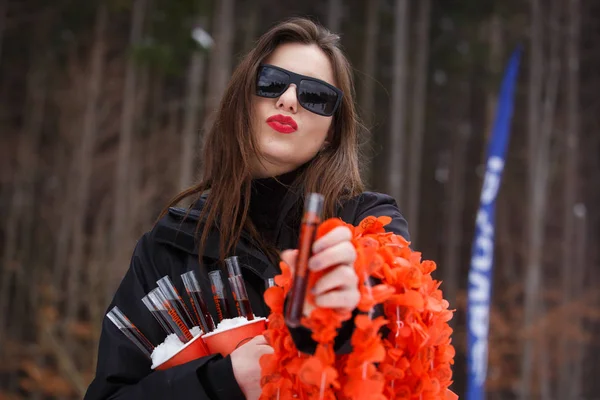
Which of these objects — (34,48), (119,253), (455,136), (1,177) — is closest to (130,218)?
(119,253)

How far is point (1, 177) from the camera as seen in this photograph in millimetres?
12883

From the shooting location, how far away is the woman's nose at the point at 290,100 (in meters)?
1.43

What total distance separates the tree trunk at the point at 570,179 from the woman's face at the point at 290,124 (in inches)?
501

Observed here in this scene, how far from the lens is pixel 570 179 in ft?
44.7

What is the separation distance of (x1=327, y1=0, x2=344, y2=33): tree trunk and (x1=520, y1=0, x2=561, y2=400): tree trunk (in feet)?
13.7

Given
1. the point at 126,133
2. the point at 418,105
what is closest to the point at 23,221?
the point at 126,133

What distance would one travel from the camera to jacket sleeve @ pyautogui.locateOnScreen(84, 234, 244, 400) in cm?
116

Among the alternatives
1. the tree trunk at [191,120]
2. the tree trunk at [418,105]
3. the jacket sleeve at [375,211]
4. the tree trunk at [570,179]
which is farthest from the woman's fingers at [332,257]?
the tree trunk at [570,179]

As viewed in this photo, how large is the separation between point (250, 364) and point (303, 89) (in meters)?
0.65

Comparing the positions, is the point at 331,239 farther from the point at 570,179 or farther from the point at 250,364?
the point at 570,179

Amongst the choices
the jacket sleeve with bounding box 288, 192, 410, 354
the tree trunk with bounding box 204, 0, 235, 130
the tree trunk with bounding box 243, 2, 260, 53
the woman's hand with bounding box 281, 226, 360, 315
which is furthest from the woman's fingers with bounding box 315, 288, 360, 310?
the tree trunk with bounding box 243, 2, 260, 53

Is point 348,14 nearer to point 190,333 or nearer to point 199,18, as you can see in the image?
point 199,18

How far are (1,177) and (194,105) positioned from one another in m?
4.77

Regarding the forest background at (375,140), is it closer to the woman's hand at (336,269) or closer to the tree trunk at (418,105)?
the tree trunk at (418,105)
